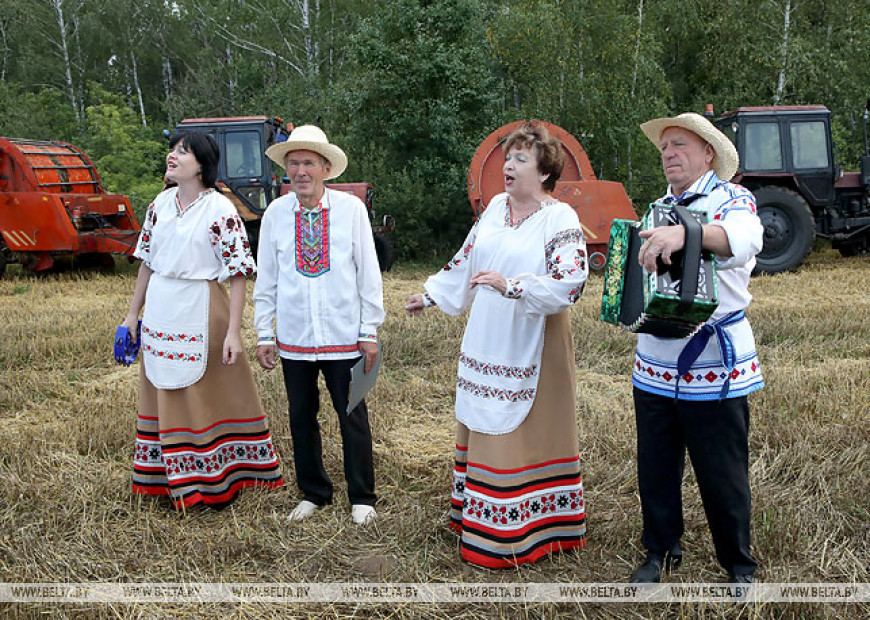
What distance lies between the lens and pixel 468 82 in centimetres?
1405

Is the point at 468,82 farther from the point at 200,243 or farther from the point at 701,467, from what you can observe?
the point at 701,467

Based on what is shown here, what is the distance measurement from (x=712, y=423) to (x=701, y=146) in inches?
39.4

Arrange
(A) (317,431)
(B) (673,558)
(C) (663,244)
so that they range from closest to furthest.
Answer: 1. (C) (663,244)
2. (B) (673,558)
3. (A) (317,431)

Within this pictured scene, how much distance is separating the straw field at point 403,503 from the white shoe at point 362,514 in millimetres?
45

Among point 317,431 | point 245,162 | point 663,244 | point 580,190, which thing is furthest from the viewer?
point 245,162

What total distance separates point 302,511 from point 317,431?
1.28 ft

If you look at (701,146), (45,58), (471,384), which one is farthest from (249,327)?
(45,58)

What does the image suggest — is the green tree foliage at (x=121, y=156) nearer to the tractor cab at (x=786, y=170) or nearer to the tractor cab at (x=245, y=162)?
the tractor cab at (x=245, y=162)

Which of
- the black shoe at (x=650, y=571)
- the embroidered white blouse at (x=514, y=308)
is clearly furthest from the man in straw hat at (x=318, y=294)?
the black shoe at (x=650, y=571)

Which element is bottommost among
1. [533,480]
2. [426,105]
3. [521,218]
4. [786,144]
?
[533,480]

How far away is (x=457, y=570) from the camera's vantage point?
3137mm

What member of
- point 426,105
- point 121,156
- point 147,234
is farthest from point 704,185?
point 121,156

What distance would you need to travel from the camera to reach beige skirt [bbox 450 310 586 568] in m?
3.06

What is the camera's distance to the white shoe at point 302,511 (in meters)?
3.62
